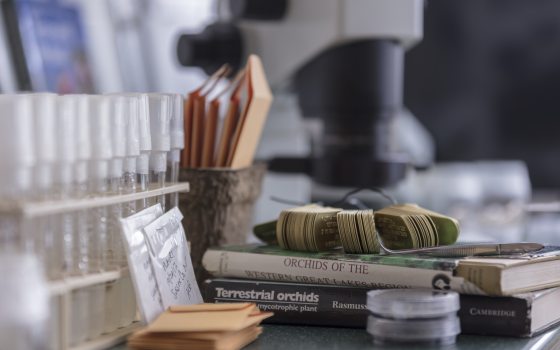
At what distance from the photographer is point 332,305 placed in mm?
751

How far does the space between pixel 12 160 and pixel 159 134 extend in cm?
18

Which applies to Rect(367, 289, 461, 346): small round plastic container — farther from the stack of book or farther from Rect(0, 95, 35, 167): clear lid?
Rect(0, 95, 35, 167): clear lid

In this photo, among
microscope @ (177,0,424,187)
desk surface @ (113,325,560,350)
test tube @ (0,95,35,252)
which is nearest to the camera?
test tube @ (0,95,35,252)

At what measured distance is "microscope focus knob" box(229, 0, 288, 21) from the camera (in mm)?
1199

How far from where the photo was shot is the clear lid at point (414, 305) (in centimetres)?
68

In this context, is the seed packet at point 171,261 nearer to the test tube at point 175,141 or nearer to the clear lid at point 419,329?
the test tube at point 175,141

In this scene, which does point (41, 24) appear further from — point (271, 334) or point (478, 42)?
point (271, 334)

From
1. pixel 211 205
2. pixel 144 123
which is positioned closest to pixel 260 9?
pixel 211 205

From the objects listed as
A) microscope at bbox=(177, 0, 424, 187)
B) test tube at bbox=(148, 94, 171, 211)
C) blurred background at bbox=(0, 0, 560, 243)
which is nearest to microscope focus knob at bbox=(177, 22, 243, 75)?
microscope at bbox=(177, 0, 424, 187)

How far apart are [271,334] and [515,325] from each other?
188mm

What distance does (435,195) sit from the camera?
191 cm

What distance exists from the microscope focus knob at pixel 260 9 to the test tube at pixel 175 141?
42cm

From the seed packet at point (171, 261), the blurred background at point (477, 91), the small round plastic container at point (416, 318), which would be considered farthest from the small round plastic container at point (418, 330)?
the blurred background at point (477, 91)

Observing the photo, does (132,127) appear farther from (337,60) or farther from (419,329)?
(337,60)
